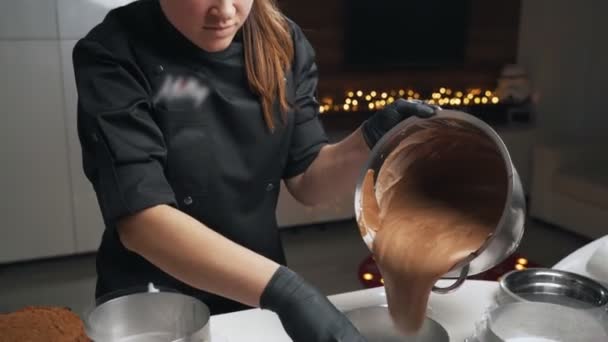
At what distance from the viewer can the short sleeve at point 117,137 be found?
30.8 inches

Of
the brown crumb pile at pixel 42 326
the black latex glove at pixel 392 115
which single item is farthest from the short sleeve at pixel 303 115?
the brown crumb pile at pixel 42 326

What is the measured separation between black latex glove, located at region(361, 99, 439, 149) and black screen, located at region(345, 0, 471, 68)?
91.7 inches

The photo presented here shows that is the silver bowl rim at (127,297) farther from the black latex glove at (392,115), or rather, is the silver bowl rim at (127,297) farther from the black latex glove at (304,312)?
the black latex glove at (392,115)

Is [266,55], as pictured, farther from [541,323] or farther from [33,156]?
[33,156]

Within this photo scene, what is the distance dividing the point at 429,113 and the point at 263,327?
1.20 ft

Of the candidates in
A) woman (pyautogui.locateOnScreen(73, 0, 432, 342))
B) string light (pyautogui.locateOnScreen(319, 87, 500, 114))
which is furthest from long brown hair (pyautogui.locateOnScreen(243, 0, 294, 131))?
string light (pyautogui.locateOnScreen(319, 87, 500, 114))

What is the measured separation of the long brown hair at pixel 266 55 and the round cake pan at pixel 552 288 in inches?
17.7

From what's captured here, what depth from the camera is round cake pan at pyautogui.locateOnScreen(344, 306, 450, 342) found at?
77 cm

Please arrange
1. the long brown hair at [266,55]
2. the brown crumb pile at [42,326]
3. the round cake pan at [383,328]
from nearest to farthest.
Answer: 1. the brown crumb pile at [42,326]
2. the round cake pan at [383,328]
3. the long brown hair at [266,55]

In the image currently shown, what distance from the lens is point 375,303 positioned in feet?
3.10

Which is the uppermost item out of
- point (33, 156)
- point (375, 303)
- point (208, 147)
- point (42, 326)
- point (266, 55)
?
point (266, 55)

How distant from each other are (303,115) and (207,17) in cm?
31

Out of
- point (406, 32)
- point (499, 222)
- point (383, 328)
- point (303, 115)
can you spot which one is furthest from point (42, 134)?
point (499, 222)

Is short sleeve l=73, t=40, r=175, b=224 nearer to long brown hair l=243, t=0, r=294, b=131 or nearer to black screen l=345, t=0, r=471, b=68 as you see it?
long brown hair l=243, t=0, r=294, b=131
